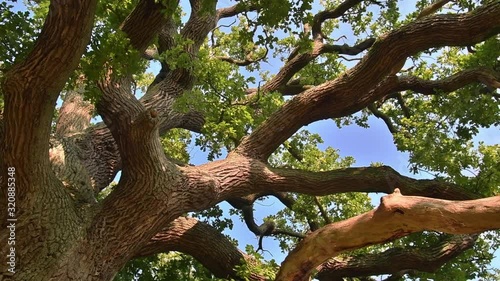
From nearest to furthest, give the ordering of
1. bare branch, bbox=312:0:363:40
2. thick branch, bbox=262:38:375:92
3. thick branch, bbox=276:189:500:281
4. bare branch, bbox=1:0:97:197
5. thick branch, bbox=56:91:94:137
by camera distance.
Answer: thick branch, bbox=276:189:500:281 → bare branch, bbox=1:0:97:197 → thick branch, bbox=56:91:94:137 → bare branch, bbox=312:0:363:40 → thick branch, bbox=262:38:375:92

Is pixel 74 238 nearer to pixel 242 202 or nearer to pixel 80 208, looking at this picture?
pixel 80 208

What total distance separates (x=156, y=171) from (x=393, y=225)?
2.69m

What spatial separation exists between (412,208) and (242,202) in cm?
563

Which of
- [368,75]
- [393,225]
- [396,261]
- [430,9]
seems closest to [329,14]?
[430,9]

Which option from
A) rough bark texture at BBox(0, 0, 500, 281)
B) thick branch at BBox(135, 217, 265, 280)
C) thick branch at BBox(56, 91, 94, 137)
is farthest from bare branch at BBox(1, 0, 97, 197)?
thick branch at BBox(56, 91, 94, 137)

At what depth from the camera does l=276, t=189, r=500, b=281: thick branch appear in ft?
12.4

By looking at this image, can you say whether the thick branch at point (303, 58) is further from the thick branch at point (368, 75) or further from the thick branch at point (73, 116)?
the thick branch at point (73, 116)

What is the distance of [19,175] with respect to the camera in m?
4.44

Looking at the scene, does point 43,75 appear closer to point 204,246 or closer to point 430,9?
point 204,246

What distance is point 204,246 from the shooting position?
22.3 ft

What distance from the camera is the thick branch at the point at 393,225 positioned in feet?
12.4

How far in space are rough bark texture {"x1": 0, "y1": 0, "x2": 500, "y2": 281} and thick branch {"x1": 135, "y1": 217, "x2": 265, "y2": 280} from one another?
2cm

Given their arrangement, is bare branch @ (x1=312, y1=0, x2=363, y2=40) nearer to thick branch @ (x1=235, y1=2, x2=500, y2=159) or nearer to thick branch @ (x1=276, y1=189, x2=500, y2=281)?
thick branch @ (x1=235, y1=2, x2=500, y2=159)

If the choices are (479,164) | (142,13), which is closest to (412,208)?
(142,13)
